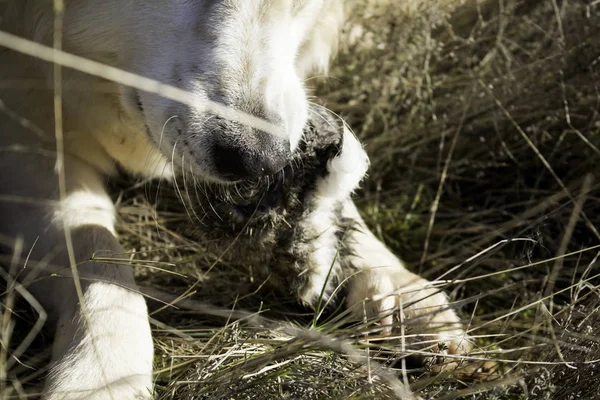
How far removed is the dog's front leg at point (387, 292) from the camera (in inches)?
77.4

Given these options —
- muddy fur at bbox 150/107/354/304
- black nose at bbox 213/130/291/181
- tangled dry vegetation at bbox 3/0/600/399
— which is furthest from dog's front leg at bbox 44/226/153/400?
black nose at bbox 213/130/291/181

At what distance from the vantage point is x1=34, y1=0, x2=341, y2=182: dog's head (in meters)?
1.83

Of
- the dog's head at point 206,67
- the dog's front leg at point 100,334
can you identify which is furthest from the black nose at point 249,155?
the dog's front leg at point 100,334

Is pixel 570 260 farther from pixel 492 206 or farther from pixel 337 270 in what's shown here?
pixel 337 270

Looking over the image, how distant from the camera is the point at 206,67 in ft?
6.15

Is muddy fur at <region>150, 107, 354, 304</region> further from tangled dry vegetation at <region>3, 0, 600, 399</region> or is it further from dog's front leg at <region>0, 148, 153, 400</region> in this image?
dog's front leg at <region>0, 148, 153, 400</region>

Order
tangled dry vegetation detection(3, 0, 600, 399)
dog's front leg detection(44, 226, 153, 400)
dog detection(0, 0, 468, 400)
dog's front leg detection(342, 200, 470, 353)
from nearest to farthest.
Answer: dog's front leg detection(44, 226, 153, 400), dog detection(0, 0, 468, 400), dog's front leg detection(342, 200, 470, 353), tangled dry vegetation detection(3, 0, 600, 399)

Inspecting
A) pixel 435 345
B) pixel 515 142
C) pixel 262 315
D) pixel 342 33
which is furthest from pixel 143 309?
pixel 515 142

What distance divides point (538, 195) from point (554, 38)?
66cm

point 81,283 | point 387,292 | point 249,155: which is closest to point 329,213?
point 387,292

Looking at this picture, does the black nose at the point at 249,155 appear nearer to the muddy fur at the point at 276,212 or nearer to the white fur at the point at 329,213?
the muddy fur at the point at 276,212

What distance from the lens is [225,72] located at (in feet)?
6.12

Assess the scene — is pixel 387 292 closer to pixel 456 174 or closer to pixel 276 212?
pixel 276 212

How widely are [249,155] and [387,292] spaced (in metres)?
0.67
